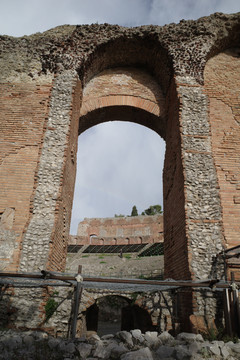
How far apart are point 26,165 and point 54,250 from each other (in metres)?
2.22

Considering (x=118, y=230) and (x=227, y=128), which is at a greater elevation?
(x=118, y=230)

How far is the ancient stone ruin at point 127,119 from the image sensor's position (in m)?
5.50

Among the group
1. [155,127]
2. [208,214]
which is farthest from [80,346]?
[155,127]

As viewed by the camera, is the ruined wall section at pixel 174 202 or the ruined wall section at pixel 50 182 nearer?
the ruined wall section at pixel 50 182

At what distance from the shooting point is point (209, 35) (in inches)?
316

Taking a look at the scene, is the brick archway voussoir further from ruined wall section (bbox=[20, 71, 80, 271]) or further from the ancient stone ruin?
ruined wall section (bbox=[20, 71, 80, 271])

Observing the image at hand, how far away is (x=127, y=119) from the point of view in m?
9.23

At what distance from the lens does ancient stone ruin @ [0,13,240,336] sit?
5496mm

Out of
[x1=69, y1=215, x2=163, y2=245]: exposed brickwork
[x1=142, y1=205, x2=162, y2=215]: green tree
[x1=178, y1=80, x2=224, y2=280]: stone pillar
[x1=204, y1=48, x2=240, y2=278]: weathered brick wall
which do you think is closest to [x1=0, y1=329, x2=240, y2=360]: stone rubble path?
[x1=178, y1=80, x2=224, y2=280]: stone pillar

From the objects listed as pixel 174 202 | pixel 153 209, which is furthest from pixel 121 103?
pixel 153 209

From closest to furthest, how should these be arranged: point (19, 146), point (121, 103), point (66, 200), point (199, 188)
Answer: point (199, 188), point (19, 146), point (66, 200), point (121, 103)

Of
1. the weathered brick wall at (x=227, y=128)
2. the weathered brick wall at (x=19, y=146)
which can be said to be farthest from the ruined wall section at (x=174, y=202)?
the weathered brick wall at (x=19, y=146)

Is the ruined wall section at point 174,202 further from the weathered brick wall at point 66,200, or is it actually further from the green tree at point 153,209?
the green tree at point 153,209

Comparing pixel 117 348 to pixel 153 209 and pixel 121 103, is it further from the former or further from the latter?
pixel 153 209
